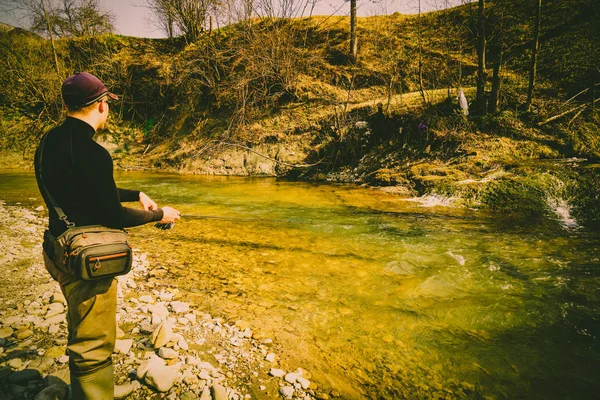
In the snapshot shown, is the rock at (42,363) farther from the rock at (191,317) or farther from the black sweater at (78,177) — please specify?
the black sweater at (78,177)

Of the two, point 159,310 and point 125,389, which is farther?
point 159,310

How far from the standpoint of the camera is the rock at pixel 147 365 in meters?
2.40

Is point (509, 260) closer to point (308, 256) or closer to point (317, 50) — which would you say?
point (308, 256)

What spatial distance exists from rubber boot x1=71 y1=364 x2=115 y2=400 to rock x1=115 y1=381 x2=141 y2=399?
9.2 inches

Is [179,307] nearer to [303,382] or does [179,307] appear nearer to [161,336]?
[161,336]

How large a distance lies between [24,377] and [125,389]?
791 millimetres

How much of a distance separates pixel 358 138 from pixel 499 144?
5179mm

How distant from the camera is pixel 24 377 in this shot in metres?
A: 2.33

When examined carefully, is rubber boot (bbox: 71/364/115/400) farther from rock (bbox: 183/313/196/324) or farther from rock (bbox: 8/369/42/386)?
rock (bbox: 183/313/196/324)

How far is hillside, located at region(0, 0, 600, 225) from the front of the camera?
955cm

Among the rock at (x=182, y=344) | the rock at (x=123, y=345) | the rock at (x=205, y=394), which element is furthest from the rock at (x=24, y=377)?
the rock at (x=205, y=394)

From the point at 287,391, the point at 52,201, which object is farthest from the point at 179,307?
the point at 52,201

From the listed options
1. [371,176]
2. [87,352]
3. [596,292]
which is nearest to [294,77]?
[371,176]

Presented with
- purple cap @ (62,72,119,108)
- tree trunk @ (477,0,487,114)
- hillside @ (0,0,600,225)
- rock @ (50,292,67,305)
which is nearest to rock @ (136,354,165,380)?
rock @ (50,292,67,305)
